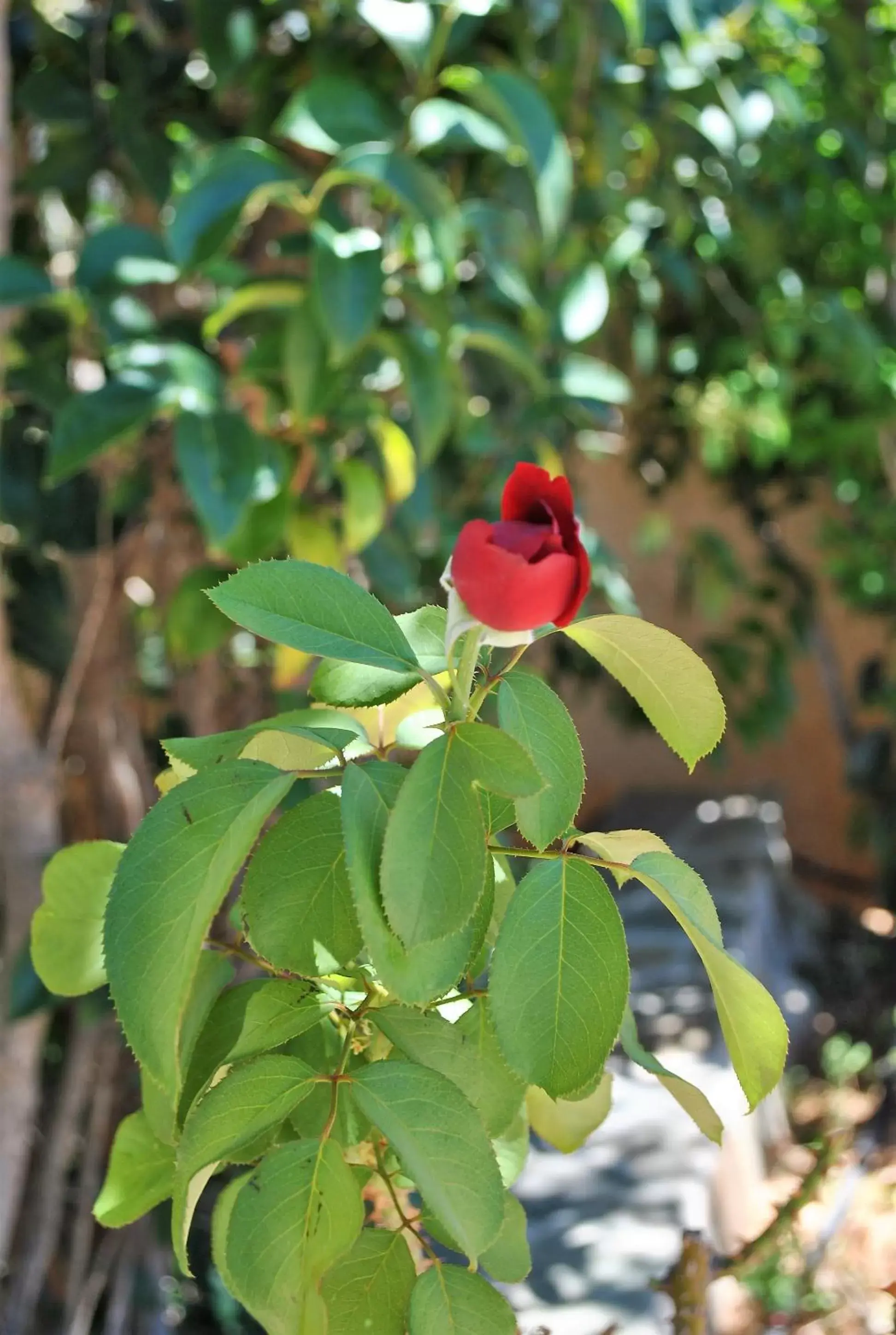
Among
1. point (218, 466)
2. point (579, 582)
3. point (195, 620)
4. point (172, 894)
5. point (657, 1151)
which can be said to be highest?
point (579, 582)

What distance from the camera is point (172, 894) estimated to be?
45 cm

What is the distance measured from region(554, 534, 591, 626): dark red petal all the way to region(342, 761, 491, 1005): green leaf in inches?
3.8

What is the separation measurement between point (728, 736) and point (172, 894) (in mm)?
3629

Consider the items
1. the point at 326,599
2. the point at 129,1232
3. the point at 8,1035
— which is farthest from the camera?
the point at 129,1232

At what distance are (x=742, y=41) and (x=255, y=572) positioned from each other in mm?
2040

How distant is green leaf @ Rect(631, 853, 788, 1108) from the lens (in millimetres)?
471

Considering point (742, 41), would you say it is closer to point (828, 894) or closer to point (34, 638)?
point (34, 638)

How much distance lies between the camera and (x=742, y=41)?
7.09ft

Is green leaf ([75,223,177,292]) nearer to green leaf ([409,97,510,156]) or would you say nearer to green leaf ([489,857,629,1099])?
green leaf ([409,97,510,156])

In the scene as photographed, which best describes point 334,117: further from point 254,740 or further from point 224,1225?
point 224,1225

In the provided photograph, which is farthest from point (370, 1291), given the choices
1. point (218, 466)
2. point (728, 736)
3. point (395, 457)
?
point (728, 736)

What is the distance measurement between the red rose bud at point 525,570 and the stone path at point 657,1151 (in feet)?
1.44

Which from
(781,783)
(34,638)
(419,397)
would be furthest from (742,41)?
(781,783)

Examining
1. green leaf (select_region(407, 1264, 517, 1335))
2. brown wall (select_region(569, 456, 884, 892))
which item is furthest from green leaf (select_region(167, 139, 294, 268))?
brown wall (select_region(569, 456, 884, 892))
